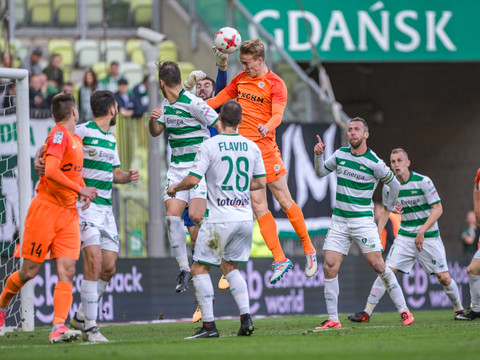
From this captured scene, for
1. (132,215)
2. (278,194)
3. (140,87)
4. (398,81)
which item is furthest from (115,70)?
(398,81)

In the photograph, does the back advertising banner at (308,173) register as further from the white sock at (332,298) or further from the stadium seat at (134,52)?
the white sock at (332,298)

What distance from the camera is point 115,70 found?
1759 cm

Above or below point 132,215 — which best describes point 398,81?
above

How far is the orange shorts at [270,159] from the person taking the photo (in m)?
10.6

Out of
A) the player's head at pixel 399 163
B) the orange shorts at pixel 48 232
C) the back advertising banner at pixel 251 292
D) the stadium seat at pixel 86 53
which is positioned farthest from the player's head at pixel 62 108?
the stadium seat at pixel 86 53

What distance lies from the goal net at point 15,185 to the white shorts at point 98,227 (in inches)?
84.7

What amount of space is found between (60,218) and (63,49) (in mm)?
11520

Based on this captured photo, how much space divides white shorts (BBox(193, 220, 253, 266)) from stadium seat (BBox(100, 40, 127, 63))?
36.4 ft

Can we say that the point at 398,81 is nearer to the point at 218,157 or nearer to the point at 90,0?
the point at 90,0

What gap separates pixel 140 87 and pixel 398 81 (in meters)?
11.9

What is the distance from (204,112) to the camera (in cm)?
988

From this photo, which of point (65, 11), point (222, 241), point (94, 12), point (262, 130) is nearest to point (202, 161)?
point (222, 241)

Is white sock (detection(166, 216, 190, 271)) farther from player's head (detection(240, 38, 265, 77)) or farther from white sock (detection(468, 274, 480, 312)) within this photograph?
white sock (detection(468, 274, 480, 312))

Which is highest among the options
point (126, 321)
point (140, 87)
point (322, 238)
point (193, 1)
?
point (193, 1)
